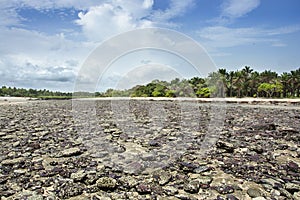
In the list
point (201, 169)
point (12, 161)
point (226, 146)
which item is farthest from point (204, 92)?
point (12, 161)

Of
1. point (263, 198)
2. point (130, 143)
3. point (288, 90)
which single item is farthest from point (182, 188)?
point (288, 90)

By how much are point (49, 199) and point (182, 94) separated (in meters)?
68.9

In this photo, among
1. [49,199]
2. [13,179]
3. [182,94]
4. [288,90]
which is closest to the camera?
[49,199]

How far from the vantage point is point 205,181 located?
5.78 metres

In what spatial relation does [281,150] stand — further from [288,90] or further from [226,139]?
[288,90]

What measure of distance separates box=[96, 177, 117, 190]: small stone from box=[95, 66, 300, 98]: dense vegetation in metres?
64.7

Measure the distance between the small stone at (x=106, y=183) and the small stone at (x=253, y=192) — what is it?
111 inches

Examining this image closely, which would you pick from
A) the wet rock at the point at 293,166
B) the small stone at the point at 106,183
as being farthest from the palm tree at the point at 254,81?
the small stone at the point at 106,183

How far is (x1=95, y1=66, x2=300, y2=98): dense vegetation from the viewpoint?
75.8 metres

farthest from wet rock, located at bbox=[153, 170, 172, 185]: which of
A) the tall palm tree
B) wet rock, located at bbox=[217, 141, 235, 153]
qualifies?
the tall palm tree

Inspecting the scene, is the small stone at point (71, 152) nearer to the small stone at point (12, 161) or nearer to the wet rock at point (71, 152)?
the wet rock at point (71, 152)

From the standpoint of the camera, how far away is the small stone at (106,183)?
5445 millimetres

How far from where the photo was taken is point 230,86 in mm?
88125

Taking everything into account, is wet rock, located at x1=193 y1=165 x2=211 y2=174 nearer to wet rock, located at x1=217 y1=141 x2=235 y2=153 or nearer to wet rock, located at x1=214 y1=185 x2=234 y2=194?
wet rock, located at x1=214 y1=185 x2=234 y2=194
